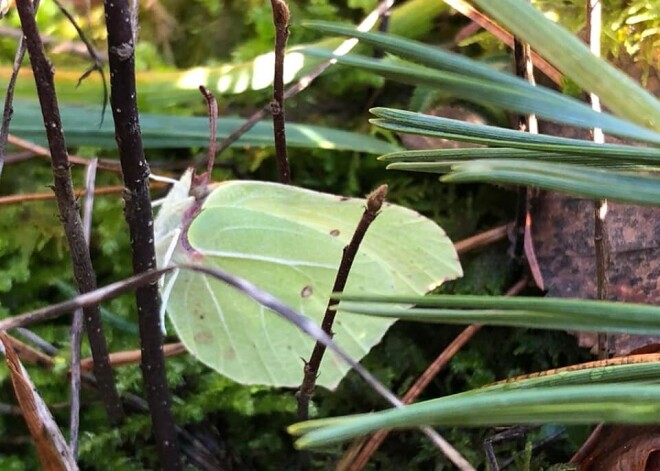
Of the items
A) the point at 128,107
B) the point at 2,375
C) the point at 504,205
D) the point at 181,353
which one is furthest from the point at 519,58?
the point at 2,375

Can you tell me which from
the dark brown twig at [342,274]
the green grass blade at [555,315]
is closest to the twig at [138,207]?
the dark brown twig at [342,274]

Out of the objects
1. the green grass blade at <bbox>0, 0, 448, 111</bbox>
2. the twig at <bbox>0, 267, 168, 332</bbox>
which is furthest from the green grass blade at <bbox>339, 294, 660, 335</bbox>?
the green grass blade at <bbox>0, 0, 448, 111</bbox>

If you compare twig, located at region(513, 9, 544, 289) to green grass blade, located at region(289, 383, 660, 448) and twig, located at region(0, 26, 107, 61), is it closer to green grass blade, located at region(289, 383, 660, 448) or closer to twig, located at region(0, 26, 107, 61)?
green grass blade, located at region(289, 383, 660, 448)

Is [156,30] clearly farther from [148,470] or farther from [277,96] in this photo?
[148,470]

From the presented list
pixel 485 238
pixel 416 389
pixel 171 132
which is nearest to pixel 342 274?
pixel 416 389

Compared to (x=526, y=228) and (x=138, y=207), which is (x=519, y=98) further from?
(x=526, y=228)

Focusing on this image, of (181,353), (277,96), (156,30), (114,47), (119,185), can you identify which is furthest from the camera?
(156,30)
